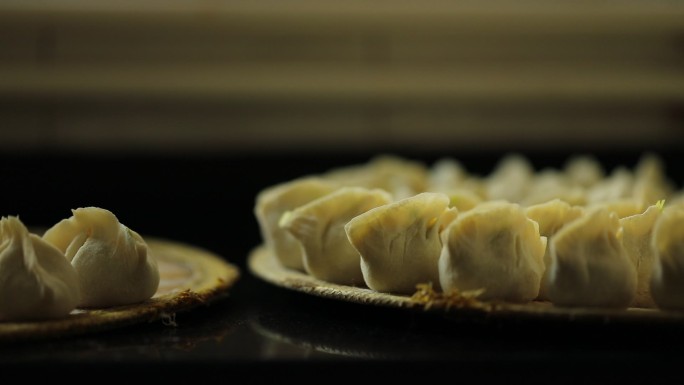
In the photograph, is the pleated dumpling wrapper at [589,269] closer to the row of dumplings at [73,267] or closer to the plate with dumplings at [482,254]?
the plate with dumplings at [482,254]

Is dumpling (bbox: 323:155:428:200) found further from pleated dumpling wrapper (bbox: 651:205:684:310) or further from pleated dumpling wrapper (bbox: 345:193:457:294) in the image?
pleated dumpling wrapper (bbox: 651:205:684:310)

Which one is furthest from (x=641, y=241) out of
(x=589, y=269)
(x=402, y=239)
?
(x=402, y=239)

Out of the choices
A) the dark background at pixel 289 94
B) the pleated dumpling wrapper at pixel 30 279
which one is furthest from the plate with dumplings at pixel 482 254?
the dark background at pixel 289 94

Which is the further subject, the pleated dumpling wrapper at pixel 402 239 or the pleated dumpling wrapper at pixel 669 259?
the pleated dumpling wrapper at pixel 402 239

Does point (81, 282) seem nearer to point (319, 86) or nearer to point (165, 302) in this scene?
point (165, 302)

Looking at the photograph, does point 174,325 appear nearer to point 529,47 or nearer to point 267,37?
point 267,37

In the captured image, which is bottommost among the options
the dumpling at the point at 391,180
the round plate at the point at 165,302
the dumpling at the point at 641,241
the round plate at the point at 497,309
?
the round plate at the point at 165,302
